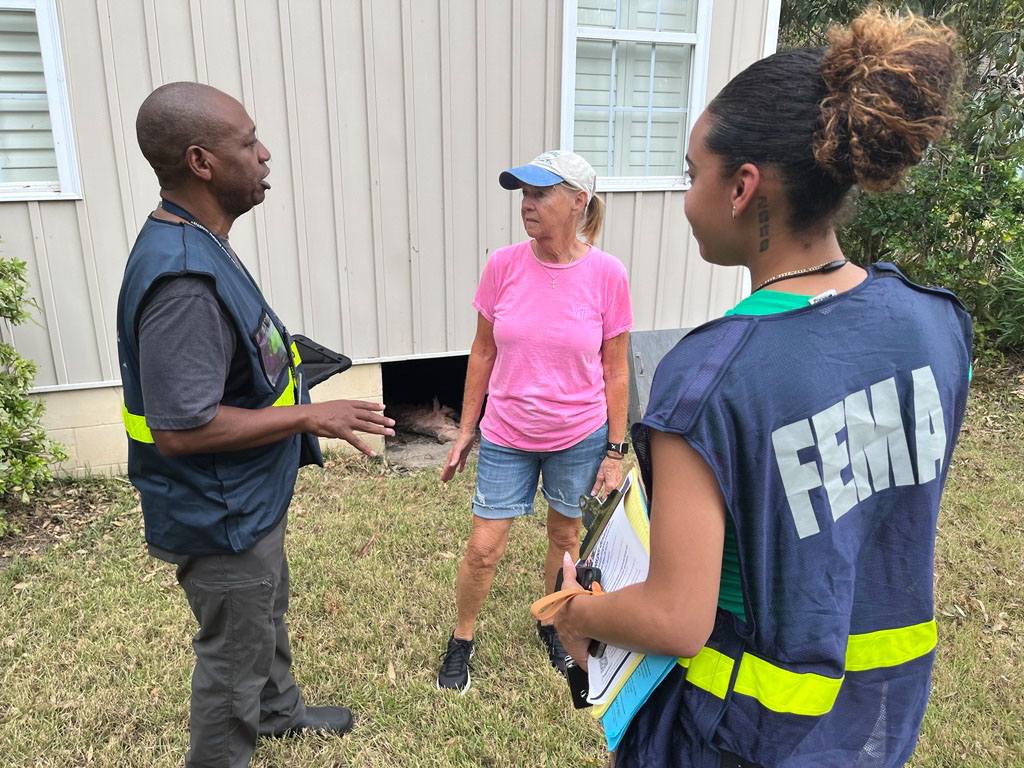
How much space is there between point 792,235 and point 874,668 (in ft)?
2.38

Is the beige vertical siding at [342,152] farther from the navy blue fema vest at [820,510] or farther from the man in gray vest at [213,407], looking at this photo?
the navy blue fema vest at [820,510]

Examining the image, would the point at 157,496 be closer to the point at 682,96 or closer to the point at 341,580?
the point at 341,580

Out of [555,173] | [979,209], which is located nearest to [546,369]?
[555,173]

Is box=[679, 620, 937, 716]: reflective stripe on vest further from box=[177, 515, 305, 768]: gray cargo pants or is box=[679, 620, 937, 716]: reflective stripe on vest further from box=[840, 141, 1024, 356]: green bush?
box=[840, 141, 1024, 356]: green bush

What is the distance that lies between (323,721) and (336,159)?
355cm

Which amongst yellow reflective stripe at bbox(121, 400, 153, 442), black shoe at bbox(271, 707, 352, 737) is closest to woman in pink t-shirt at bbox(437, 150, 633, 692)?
black shoe at bbox(271, 707, 352, 737)

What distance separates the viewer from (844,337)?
105 centimetres

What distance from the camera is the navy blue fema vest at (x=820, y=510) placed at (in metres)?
1.01

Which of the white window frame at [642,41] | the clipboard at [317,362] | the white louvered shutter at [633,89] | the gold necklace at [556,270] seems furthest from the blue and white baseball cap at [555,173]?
the white louvered shutter at [633,89]

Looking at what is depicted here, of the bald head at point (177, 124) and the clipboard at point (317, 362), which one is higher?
the bald head at point (177, 124)

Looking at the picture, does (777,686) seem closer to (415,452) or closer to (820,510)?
(820,510)

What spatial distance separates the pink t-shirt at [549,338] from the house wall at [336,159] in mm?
2438

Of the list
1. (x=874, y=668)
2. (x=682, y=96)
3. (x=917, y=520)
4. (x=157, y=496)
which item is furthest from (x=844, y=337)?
(x=682, y=96)

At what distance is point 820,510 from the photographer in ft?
3.47
